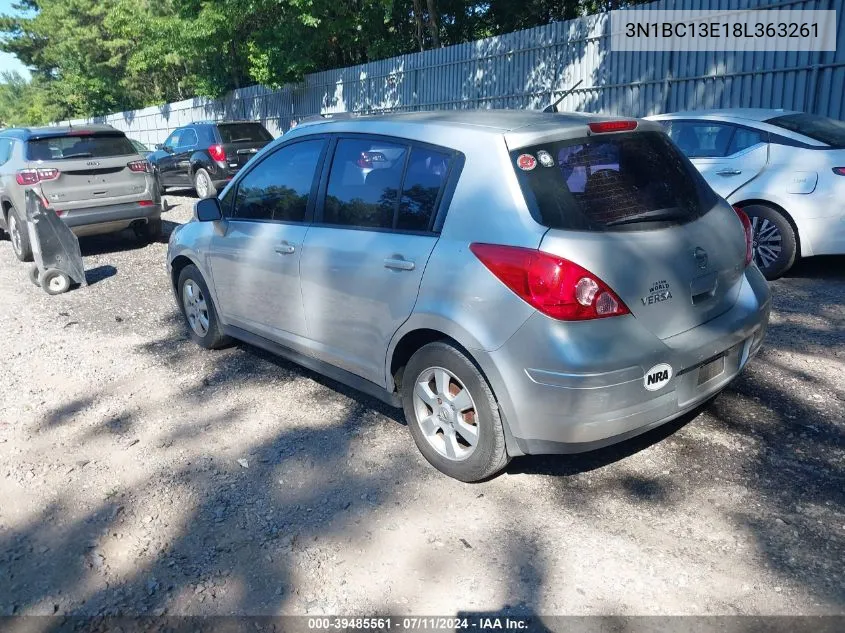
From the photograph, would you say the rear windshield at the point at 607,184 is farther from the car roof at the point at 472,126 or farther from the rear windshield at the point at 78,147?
the rear windshield at the point at 78,147

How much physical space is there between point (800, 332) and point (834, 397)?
4.07 feet

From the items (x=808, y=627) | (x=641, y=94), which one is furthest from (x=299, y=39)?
(x=808, y=627)

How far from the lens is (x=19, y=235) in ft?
31.6

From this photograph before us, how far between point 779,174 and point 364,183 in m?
4.56

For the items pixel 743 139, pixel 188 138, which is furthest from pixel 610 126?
pixel 188 138

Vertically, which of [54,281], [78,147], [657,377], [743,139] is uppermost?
[78,147]

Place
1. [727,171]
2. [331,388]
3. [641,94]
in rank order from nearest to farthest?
1. [331,388]
2. [727,171]
3. [641,94]

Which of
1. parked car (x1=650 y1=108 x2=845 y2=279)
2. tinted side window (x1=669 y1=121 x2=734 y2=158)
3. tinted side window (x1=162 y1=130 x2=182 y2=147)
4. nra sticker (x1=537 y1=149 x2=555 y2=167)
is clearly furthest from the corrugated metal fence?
nra sticker (x1=537 y1=149 x2=555 y2=167)

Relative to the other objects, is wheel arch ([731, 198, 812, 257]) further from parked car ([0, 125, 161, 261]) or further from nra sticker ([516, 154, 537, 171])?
parked car ([0, 125, 161, 261])

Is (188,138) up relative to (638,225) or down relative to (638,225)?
up

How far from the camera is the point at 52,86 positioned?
5206 centimetres

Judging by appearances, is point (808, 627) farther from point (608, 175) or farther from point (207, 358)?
point (207, 358)

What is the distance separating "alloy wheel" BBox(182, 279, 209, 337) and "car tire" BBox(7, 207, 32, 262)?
4961 millimetres

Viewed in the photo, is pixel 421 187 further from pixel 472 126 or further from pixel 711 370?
pixel 711 370
